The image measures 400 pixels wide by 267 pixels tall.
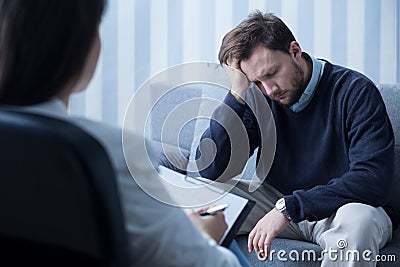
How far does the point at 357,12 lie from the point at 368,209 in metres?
1.44

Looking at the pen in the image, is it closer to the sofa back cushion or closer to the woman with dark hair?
the woman with dark hair

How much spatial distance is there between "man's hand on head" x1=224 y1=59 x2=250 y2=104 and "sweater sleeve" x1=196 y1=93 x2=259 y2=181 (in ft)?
0.08

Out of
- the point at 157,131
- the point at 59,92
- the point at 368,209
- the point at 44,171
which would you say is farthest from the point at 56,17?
the point at 157,131

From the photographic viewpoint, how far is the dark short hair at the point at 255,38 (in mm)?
2252

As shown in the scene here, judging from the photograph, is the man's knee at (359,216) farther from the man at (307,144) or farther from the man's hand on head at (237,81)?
the man's hand on head at (237,81)

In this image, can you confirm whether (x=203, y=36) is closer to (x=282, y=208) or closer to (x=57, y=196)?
(x=282, y=208)

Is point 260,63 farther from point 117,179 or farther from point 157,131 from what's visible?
point 117,179

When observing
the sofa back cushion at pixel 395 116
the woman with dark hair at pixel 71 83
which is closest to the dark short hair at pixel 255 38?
the sofa back cushion at pixel 395 116

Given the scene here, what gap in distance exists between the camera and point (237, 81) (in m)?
2.33

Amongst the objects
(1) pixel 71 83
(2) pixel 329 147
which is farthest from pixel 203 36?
(1) pixel 71 83

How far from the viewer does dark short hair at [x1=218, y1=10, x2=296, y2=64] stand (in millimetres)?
2252

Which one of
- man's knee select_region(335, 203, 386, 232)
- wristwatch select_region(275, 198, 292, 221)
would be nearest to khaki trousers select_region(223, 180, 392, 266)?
man's knee select_region(335, 203, 386, 232)

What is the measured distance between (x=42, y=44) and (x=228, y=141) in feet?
4.99

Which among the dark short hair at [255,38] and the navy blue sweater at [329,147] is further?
the dark short hair at [255,38]
